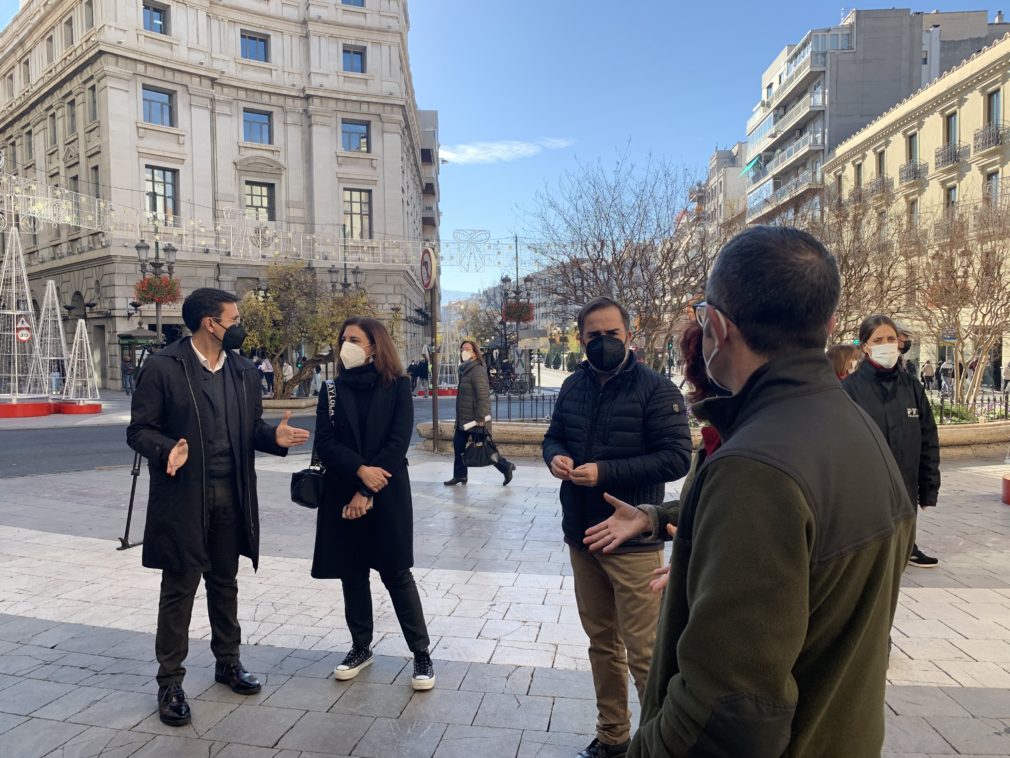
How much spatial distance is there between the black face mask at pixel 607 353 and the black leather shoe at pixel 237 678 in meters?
2.37

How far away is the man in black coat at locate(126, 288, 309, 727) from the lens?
11.1ft

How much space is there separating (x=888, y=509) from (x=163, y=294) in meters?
23.2

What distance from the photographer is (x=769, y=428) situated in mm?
1198

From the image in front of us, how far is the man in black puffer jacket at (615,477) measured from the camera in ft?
9.50

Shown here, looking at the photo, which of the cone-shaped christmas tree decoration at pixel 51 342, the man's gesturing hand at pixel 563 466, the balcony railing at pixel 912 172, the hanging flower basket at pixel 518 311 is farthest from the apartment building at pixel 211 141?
the man's gesturing hand at pixel 563 466

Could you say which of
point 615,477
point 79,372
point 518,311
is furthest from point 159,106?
point 615,477

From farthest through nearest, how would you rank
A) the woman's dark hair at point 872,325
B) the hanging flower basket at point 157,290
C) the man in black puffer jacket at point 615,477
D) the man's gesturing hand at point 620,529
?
the hanging flower basket at point 157,290 < the woman's dark hair at point 872,325 < the man in black puffer jacket at point 615,477 < the man's gesturing hand at point 620,529

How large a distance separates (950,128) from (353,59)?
28757 mm

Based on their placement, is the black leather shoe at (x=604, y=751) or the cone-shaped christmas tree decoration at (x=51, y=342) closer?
the black leather shoe at (x=604, y=751)

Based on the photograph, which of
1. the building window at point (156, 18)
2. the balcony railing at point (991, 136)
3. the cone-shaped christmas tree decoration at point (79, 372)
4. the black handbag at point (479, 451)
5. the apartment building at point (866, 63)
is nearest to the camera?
the black handbag at point (479, 451)

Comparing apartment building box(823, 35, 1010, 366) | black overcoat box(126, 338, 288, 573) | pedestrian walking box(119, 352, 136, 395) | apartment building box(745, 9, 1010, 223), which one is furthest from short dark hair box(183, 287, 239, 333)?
apartment building box(745, 9, 1010, 223)

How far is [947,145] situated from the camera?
101 ft

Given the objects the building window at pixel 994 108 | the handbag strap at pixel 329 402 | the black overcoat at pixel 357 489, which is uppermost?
the building window at pixel 994 108

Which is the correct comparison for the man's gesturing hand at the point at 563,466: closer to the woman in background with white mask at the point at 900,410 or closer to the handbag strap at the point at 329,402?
the handbag strap at the point at 329,402
